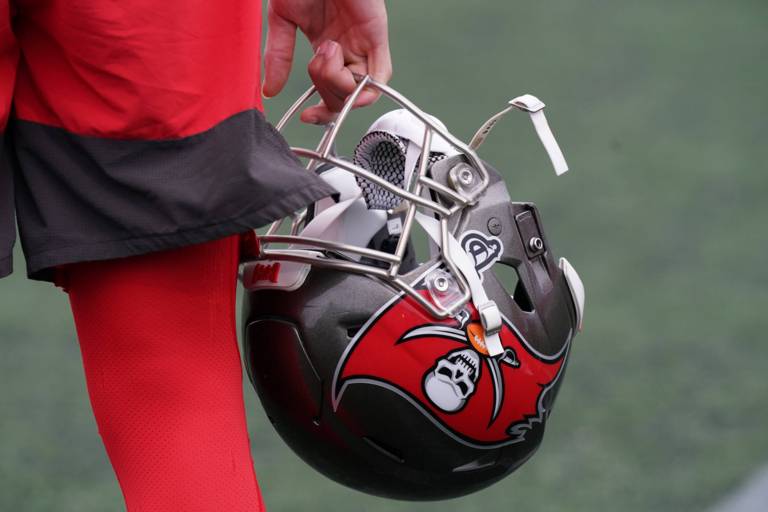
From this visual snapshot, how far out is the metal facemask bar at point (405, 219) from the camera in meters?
1.62

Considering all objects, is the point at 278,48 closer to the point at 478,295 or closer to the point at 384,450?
the point at 478,295

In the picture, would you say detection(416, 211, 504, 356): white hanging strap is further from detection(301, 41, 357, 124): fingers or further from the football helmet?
detection(301, 41, 357, 124): fingers

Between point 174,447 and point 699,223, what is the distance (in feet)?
9.80

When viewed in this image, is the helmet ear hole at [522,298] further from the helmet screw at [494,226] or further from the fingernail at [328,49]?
the fingernail at [328,49]

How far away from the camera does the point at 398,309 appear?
1.64 metres

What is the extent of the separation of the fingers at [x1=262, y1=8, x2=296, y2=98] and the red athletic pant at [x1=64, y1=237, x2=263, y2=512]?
51 centimetres

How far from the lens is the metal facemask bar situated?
162 cm

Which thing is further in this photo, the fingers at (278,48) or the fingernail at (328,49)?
the fingers at (278,48)

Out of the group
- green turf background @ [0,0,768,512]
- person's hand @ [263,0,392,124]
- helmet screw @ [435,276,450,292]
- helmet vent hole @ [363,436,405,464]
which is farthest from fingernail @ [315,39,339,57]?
green turf background @ [0,0,768,512]

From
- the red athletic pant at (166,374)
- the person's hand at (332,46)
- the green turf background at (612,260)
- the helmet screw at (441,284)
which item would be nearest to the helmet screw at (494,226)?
Answer: the helmet screw at (441,284)

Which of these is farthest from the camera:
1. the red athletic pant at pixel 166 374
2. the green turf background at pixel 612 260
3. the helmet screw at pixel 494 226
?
the green turf background at pixel 612 260

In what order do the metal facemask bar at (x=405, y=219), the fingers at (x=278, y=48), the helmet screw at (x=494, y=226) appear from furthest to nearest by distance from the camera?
1. the fingers at (x=278, y=48)
2. the helmet screw at (x=494, y=226)
3. the metal facemask bar at (x=405, y=219)

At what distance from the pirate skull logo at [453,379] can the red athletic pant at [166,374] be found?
28 centimetres

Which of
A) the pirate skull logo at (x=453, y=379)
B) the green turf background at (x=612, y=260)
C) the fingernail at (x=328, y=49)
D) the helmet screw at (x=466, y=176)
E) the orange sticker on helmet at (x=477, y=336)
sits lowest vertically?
the green turf background at (x=612, y=260)
